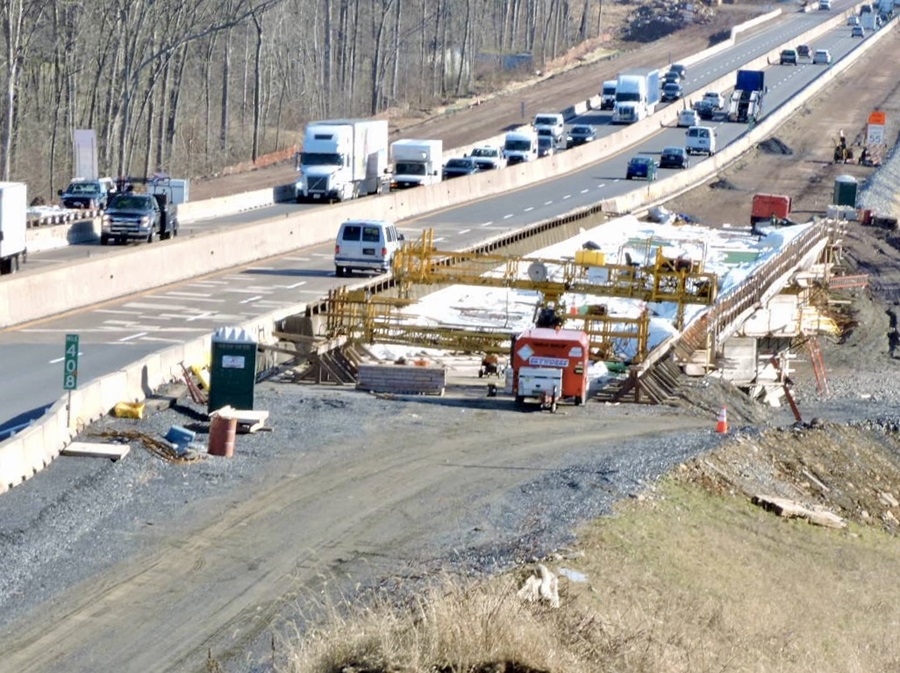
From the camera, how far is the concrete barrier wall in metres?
20.6

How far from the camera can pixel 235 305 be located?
40375 mm

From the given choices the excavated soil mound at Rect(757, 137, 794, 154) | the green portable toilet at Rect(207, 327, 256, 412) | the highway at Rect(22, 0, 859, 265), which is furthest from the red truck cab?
the green portable toilet at Rect(207, 327, 256, 412)

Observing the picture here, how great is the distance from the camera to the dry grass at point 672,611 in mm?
11688

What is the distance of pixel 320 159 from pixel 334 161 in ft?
1.99

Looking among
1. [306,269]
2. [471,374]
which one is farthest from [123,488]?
[306,269]

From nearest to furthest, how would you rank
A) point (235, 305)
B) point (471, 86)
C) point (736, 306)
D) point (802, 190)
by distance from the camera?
point (235, 305) < point (736, 306) < point (802, 190) < point (471, 86)

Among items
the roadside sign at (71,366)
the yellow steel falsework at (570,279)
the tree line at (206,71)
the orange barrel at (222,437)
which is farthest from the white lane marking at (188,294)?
the tree line at (206,71)

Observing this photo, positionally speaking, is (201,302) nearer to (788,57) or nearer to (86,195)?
(86,195)

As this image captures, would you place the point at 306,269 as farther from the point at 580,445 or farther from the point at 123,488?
the point at 123,488

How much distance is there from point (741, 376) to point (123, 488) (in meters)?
25.1

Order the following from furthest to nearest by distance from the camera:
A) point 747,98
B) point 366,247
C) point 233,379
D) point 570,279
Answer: point 747,98, point 366,247, point 570,279, point 233,379

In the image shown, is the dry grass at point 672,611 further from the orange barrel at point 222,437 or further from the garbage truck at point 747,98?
the garbage truck at point 747,98

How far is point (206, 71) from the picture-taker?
337 feet

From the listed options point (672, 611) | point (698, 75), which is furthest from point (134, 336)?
point (698, 75)
